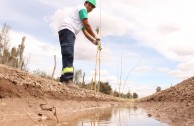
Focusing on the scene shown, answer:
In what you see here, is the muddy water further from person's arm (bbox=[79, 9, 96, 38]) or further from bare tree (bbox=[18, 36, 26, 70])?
bare tree (bbox=[18, 36, 26, 70])

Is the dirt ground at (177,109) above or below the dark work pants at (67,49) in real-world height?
below

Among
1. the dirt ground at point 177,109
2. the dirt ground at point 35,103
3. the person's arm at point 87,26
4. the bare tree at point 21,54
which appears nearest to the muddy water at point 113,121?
the dirt ground at point 35,103

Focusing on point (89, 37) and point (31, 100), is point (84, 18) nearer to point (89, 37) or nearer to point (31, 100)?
point (89, 37)

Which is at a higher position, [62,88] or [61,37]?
Result: [61,37]

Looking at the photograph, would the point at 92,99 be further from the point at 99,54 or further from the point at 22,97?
the point at 22,97

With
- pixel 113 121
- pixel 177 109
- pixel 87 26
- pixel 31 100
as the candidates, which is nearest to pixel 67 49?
pixel 87 26

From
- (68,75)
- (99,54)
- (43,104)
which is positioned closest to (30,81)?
(43,104)

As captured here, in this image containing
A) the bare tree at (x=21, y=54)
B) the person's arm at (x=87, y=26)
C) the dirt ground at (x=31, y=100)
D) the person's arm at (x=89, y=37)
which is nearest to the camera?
the dirt ground at (x=31, y=100)

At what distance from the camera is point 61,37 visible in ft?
27.2

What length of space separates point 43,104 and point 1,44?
19.1 metres

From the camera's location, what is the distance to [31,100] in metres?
6.16

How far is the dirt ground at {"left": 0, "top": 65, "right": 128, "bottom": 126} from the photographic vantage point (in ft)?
17.1

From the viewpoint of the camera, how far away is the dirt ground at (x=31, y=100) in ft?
17.1

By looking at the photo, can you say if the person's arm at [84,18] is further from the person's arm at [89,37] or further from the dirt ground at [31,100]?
the dirt ground at [31,100]
